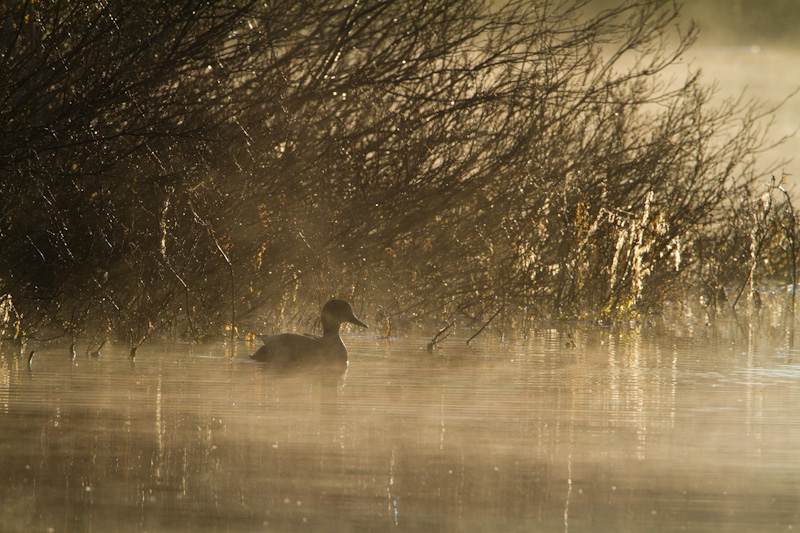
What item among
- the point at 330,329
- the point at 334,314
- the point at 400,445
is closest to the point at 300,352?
the point at 330,329

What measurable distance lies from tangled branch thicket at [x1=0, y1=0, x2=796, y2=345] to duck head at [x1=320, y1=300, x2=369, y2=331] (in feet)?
1.51

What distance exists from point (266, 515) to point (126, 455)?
1.28 m

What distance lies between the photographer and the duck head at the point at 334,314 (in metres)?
9.85

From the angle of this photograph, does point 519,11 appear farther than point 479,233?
No

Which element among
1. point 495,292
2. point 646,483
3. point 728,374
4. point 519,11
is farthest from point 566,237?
point 646,483

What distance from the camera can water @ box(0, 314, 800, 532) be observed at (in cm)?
420

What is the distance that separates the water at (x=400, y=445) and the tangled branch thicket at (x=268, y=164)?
858 millimetres

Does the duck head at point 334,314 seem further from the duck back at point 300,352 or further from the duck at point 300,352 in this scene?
the duck back at point 300,352

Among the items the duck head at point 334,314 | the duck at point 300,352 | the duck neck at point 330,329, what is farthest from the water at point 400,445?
the duck head at point 334,314

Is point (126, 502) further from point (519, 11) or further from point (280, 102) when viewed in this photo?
point (519, 11)

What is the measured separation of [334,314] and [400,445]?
15.0ft

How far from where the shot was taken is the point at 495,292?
12.0 metres

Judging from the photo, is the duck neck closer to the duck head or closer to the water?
the duck head

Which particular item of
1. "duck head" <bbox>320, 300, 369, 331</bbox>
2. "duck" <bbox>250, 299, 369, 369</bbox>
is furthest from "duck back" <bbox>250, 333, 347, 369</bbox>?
"duck head" <bbox>320, 300, 369, 331</bbox>
